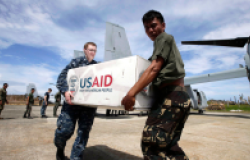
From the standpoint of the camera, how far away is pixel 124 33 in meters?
7.45

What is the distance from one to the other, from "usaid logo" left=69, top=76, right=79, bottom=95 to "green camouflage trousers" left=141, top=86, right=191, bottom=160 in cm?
102

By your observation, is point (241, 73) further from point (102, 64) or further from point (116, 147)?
point (102, 64)

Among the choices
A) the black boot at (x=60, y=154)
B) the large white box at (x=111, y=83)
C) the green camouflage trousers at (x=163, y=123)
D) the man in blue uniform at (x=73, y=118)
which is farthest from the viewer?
the black boot at (x=60, y=154)

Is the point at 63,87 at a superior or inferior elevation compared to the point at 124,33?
inferior

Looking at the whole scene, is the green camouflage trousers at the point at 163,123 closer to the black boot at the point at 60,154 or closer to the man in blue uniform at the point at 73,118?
the man in blue uniform at the point at 73,118

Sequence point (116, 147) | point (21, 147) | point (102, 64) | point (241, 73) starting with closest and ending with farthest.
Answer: point (102, 64), point (21, 147), point (116, 147), point (241, 73)

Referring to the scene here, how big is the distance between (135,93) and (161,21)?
0.72 metres

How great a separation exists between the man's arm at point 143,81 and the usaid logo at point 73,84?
33.8 inches

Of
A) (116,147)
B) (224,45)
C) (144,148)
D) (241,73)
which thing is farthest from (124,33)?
(241,73)

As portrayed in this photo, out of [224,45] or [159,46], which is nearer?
[159,46]

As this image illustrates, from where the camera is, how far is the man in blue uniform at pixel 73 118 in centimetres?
176

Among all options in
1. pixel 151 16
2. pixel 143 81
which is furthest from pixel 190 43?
pixel 143 81

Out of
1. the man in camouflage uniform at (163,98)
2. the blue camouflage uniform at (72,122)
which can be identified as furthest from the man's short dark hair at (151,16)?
the blue camouflage uniform at (72,122)

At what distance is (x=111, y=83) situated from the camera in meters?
1.36
